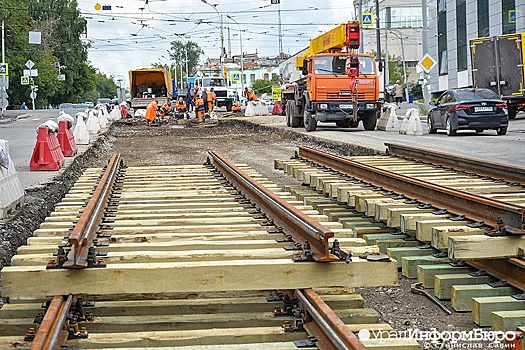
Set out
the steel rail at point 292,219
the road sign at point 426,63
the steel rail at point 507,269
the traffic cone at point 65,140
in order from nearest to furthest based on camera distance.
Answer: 1. the steel rail at point 292,219
2. the steel rail at point 507,269
3. the traffic cone at point 65,140
4. the road sign at point 426,63

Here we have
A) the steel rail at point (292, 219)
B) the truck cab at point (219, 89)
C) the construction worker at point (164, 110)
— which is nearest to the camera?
the steel rail at point (292, 219)

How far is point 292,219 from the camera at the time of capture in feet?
21.1

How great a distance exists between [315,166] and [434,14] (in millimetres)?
48526

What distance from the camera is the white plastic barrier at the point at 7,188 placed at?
980 centimetres

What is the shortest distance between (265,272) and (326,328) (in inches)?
32.7

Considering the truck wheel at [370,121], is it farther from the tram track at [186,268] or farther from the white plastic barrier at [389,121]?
the tram track at [186,268]

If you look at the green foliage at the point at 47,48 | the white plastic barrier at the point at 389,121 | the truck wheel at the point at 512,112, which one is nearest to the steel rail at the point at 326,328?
the white plastic barrier at the point at 389,121

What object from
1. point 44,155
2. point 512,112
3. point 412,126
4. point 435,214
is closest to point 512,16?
point 512,112

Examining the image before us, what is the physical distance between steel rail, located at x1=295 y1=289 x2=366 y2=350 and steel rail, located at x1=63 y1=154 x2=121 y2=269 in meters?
1.39

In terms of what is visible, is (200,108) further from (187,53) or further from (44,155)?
(187,53)

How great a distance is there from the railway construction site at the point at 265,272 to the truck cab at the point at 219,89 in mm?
53578

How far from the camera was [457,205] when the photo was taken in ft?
24.6

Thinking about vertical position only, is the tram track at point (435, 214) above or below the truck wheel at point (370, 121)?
below

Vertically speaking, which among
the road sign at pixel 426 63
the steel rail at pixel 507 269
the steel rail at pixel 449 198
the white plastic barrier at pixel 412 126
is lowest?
the steel rail at pixel 507 269
